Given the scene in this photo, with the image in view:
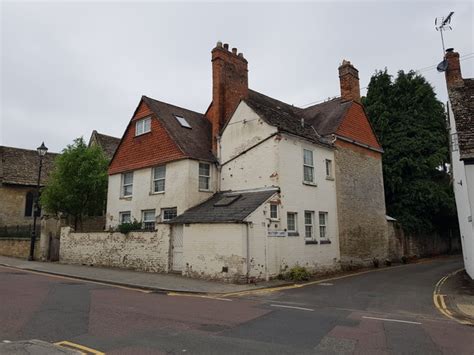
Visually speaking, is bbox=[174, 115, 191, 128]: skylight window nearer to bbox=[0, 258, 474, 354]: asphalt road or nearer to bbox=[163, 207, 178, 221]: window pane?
bbox=[163, 207, 178, 221]: window pane

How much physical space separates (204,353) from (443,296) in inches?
396

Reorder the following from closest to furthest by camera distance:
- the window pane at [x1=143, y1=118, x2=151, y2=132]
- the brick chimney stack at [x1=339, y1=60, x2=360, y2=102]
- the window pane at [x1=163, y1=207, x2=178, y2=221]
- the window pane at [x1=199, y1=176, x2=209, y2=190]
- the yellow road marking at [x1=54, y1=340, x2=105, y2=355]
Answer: the yellow road marking at [x1=54, y1=340, x2=105, y2=355] < the window pane at [x1=163, y1=207, x2=178, y2=221] < the window pane at [x1=199, y1=176, x2=209, y2=190] < the window pane at [x1=143, y1=118, x2=151, y2=132] < the brick chimney stack at [x1=339, y1=60, x2=360, y2=102]

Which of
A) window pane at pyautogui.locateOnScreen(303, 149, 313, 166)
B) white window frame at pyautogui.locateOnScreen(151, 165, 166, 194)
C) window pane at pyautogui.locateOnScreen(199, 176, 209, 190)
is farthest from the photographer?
white window frame at pyautogui.locateOnScreen(151, 165, 166, 194)

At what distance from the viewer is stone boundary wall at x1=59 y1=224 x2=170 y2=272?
18.6 m

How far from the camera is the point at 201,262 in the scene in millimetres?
16562

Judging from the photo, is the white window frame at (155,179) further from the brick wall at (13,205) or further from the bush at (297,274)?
the brick wall at (13,205)

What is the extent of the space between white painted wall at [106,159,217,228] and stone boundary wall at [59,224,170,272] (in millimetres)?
1988

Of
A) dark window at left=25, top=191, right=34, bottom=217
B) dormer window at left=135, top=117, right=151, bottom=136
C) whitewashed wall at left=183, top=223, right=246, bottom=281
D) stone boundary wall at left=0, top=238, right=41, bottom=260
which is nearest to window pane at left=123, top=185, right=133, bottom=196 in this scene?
dormer window at left=135, top=117, right=151, bottom=136

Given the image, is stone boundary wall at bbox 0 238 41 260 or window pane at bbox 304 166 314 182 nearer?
window pane at bbox 304 166 314 182

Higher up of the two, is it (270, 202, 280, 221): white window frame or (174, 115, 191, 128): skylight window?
(174, 115, 191, 128): skylight window

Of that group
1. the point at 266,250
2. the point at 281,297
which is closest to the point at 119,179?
the point at 266,250

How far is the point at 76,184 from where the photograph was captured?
1017 inches

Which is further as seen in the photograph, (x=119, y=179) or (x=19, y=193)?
(x=19, y=193)

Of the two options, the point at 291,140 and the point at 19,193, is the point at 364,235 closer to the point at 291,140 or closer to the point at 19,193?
the point at 291,140
